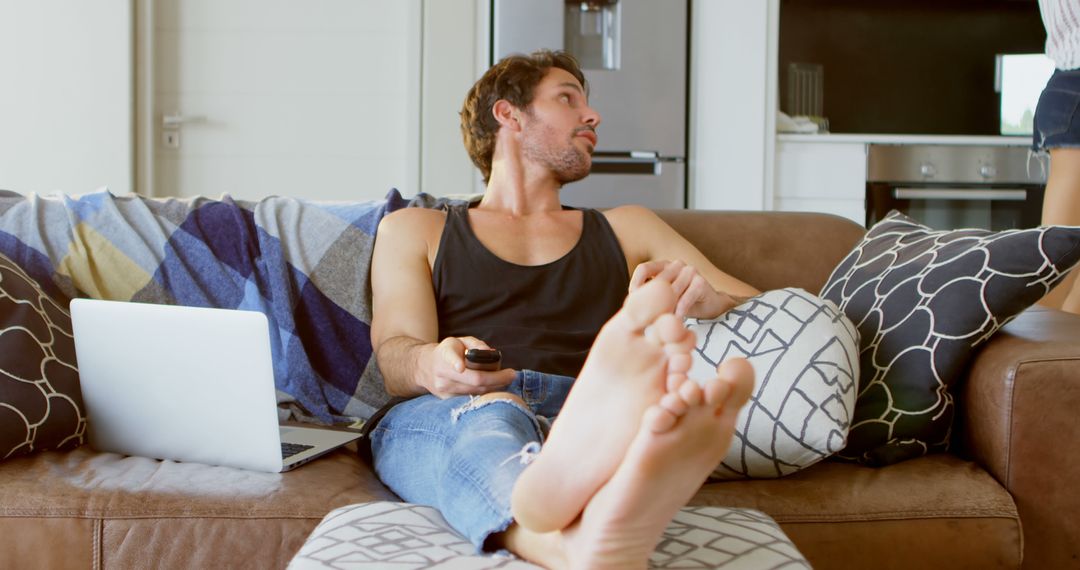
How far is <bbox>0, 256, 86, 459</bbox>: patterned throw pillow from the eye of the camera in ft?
5.34

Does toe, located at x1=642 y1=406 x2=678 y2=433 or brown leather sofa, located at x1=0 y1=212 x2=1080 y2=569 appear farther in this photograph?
brown leather sofa, located at x1=0 y1=212 x2=1080 y2=569

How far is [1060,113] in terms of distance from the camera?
8.60ft

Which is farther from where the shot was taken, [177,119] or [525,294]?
[177,119]

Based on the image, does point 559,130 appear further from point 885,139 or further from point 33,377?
point 885,139

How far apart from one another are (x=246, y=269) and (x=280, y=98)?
2.52 metres

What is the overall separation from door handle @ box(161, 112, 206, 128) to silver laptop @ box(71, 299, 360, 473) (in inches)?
114

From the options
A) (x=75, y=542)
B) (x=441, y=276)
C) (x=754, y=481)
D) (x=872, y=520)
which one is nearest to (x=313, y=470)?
(x=75, y=542)

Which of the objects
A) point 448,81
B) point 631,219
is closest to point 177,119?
point 448,81

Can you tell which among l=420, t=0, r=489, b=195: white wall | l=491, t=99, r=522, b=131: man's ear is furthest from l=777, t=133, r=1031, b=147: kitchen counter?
l=491, t=99, r=522, b=131: man's ear

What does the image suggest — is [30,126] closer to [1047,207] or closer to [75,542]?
[75,542]

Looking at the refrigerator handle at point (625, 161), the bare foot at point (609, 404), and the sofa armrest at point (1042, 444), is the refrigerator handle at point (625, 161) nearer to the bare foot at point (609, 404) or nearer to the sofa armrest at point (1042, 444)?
the sofa armrest at point (1042, 444)

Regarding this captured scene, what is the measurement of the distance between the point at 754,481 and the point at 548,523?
1.91ft

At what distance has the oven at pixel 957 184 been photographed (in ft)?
13.8

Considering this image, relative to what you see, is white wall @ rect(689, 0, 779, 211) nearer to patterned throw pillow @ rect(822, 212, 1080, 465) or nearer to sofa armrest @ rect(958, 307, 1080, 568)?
patterned throw pillow @ rect(822, 212, 1080, 465)
